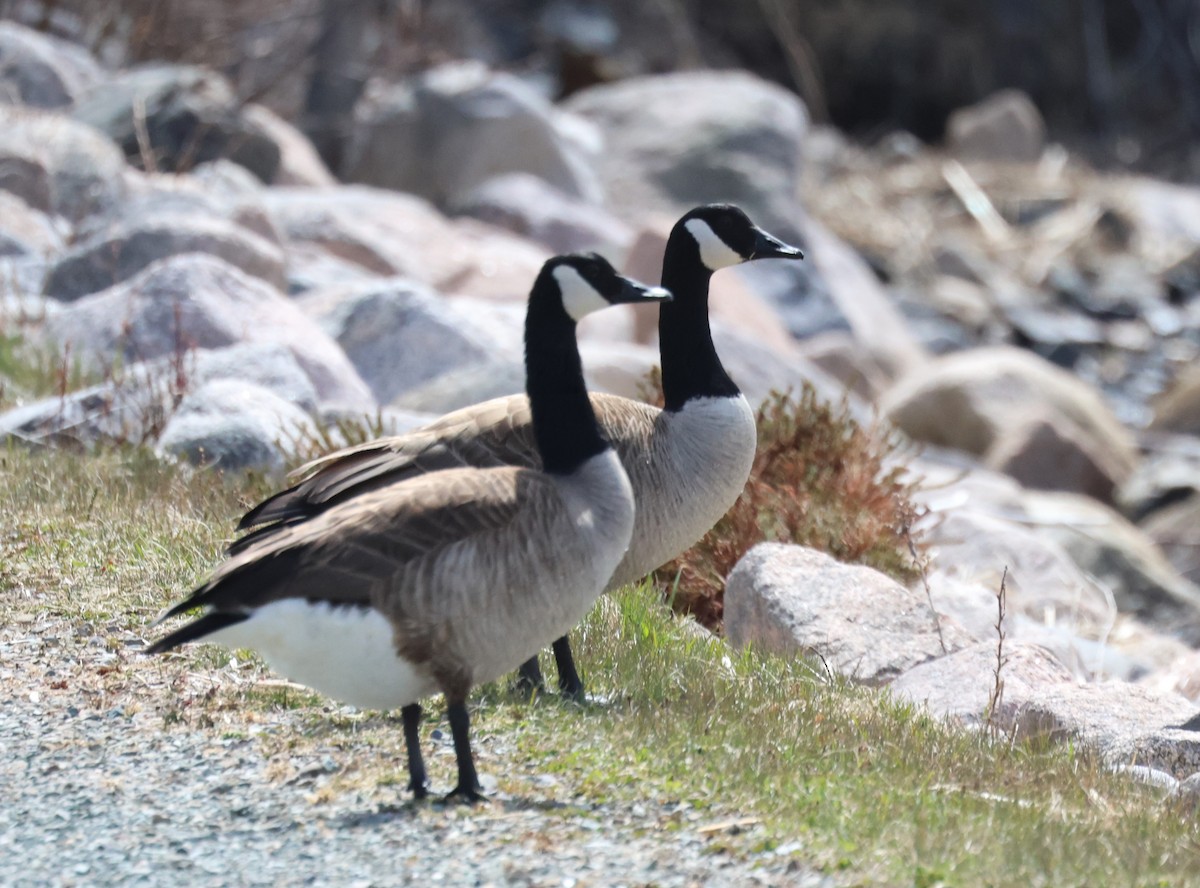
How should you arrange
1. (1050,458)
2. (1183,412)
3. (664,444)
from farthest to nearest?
(1183,412) → (1050,458) → (664,444)

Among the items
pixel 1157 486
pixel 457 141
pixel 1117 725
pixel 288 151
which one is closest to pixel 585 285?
pixel 1117 725

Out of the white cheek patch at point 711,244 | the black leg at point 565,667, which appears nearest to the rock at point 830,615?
the black leg at point 565,667

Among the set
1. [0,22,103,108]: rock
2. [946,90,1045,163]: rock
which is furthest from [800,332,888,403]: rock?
[946,90,1045,163]: rock

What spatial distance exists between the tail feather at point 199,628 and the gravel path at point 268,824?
22.7 inches

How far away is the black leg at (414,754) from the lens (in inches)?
170

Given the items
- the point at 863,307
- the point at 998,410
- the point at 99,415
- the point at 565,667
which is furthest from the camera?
the point at 863,307

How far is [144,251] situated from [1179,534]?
9655 millimetres

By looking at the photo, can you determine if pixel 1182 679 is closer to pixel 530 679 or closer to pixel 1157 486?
pixel 530 679

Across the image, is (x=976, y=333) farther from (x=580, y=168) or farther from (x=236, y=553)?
(x=236, y=553)

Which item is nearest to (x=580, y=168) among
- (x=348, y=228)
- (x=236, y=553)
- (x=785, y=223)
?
(x=785, y=223)

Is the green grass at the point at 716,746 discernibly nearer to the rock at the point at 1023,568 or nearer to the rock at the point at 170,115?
the rock at the point at 1023,568

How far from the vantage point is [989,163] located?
28531 millimetres

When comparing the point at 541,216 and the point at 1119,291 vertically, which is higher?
the point at 541,216

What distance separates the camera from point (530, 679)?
5430 mm
